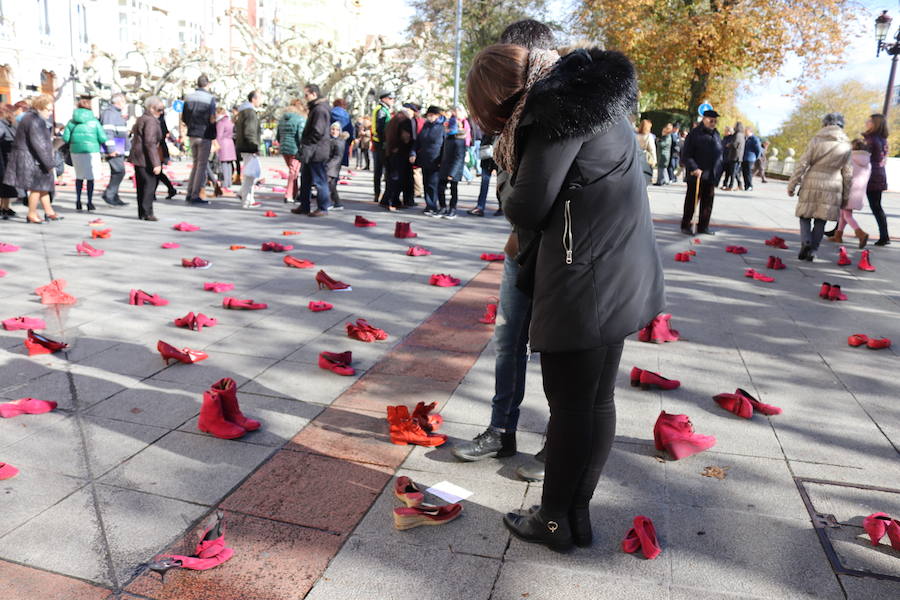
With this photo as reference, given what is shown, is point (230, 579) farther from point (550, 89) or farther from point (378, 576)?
point (550, 89)

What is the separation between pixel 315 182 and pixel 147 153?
2497 mm

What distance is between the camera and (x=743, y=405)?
418 centimetres

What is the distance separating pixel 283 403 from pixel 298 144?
29.5ft

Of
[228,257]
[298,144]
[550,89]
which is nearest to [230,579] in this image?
[550,89]

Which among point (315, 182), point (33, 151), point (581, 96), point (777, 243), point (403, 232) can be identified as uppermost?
point (581, 96)

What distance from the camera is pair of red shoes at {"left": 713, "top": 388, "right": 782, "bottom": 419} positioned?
4160 millimetres

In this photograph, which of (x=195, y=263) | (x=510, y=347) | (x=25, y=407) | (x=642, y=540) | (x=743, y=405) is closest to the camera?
(x=642, y=540)

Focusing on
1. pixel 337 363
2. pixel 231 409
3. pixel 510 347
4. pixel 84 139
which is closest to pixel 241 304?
pixel 337 363

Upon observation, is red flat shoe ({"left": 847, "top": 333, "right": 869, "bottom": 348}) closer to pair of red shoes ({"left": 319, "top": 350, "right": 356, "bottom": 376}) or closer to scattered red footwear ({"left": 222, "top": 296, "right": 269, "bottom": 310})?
pair of red shoes ({"left": 319, "top": 350, "right": 356, "bottom": 376})

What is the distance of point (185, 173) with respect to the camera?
66.9 feet

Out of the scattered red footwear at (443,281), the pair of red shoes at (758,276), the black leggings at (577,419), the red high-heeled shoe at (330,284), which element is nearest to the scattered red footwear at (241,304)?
the red high-heeled shoe at (330,284)

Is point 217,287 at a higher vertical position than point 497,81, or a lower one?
lower

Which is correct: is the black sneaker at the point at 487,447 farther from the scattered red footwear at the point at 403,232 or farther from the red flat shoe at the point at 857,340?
the scattered red footwear at the point at 403,232

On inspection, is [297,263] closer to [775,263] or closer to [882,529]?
[775,263]
